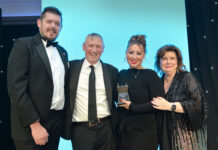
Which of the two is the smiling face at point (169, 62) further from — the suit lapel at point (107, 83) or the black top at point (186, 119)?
the suit lapel at point (107, 83)

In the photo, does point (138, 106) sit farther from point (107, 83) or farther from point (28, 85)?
point (28, 85)

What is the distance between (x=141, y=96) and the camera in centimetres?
194

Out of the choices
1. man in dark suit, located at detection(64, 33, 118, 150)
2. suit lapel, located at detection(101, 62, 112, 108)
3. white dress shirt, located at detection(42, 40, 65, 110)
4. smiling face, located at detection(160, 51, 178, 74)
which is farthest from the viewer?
smiling face, located at detection(160, 51, 178, 74)

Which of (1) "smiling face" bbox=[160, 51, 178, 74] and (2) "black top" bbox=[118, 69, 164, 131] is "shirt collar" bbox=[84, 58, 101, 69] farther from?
(1) "smiling face" bbox=[160, 51, 178, 74]

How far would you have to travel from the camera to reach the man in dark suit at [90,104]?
5.96ft

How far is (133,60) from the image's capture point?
6.63 ft

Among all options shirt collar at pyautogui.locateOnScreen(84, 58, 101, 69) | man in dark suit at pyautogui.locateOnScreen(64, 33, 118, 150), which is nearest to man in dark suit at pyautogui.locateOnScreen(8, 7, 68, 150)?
man in dark suit at pyautogui.locateOnScreen(64, 33, 118, 150)

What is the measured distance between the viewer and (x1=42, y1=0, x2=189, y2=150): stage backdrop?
2.87m

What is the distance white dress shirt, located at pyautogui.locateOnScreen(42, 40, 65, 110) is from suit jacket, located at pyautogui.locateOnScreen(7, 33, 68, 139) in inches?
2.5

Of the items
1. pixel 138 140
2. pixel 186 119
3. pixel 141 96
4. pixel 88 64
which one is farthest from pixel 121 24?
pixel 138 140

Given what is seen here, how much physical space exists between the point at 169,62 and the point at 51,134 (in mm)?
1414

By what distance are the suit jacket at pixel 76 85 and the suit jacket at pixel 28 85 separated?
0.85ft

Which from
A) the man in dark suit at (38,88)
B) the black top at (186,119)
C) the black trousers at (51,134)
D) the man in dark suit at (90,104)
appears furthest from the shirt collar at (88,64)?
the black top at (186,119)

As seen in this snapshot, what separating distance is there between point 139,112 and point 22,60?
1.12 meters
